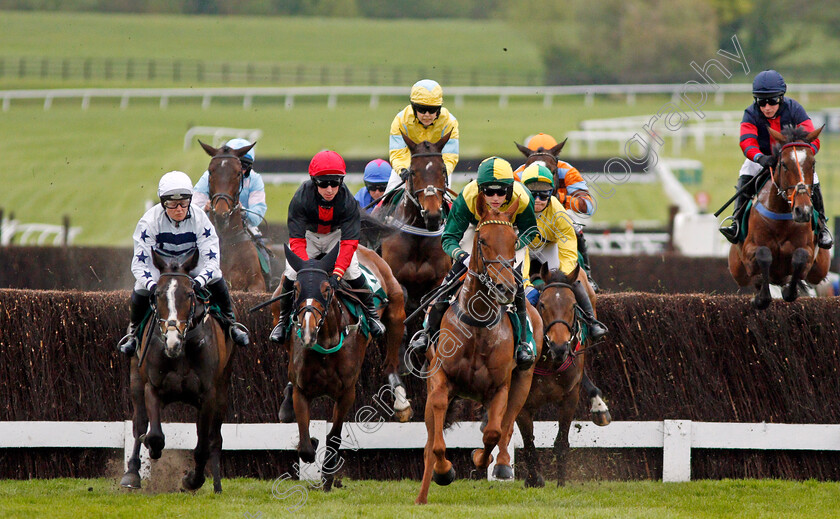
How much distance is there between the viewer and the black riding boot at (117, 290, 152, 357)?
7.85 metres

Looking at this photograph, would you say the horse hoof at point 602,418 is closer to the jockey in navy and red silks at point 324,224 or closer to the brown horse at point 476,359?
the brown horse at point 476,359

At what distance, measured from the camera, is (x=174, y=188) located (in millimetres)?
7703

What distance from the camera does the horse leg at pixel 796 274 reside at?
9.48 m

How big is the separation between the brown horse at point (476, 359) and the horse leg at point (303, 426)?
90 centimetres

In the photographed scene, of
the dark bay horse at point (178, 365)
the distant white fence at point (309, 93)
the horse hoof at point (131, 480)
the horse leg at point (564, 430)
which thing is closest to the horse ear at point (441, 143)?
the horse leg at point (564, 430)

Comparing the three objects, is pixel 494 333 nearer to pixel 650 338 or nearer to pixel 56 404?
pixel 650 338

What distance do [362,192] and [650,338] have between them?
152 inches

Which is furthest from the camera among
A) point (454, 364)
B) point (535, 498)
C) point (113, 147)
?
point (113, 147)

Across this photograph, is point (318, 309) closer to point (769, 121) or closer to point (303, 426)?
point (303, 426)

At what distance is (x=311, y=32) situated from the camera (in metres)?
62.7

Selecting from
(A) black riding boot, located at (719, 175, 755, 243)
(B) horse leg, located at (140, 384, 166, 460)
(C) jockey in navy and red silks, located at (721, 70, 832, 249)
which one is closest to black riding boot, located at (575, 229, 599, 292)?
(A) black riding boot, located at (719, 175, 755, 243)

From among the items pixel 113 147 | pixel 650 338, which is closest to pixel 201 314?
pixel 650 338

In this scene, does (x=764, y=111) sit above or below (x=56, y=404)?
above

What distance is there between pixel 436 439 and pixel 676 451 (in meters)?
2.76
